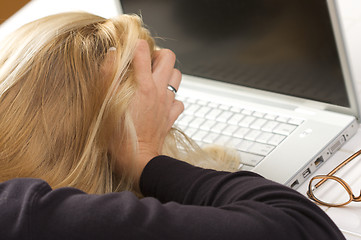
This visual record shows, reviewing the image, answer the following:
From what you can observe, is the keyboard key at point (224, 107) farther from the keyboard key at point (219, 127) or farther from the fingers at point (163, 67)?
the fingers at point (163, 67)

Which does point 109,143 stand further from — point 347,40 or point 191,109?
point 347,40

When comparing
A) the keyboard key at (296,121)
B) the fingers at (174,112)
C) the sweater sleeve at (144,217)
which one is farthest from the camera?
the keyboard key at (296,121)

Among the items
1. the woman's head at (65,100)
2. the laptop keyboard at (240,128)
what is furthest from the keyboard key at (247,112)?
the woman's head at (65,100)

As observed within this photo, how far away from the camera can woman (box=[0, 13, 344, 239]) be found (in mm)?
642

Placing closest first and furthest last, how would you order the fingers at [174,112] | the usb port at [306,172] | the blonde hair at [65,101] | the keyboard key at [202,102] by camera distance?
the blonde hair at [65,101], the fingers at [174,112], the usb port at [306,172], the keyboard key at [202,102]

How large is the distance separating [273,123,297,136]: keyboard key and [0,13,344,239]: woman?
25 cm

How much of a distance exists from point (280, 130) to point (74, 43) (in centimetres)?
44

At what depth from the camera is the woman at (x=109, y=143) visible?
2.11 ft

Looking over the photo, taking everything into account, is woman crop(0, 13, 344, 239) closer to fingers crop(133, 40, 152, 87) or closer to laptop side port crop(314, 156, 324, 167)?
fingers crop(133, 40, 152, 87)

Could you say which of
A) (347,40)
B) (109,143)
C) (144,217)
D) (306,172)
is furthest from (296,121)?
(144,217)

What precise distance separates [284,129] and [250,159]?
0.31 feet

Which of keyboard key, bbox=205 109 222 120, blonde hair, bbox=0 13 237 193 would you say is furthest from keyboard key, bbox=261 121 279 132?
blonde hair, bbox=0 13 237 193

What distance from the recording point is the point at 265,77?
119 centimetres

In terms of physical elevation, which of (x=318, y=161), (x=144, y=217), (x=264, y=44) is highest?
(x=144, y=217)
